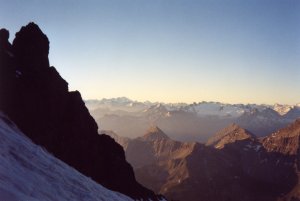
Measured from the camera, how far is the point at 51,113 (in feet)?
344

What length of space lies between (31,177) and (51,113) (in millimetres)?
58221

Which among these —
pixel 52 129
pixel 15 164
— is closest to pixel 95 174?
pixel 52 129

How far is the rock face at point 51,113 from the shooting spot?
3521 inches

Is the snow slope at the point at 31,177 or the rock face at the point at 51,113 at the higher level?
the rock face at the point at 51,113

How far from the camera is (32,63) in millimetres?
105125

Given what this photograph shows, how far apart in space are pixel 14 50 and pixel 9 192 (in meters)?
78.8

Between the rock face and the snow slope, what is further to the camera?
the rock face

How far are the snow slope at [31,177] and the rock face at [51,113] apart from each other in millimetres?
18541

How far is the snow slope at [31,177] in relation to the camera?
1502 inches

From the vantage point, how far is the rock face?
89.4 metres

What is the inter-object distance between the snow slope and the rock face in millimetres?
18541

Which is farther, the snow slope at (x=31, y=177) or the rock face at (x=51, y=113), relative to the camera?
the rock face at (x=51, y=113)

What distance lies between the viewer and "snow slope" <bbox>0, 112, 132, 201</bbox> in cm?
3816

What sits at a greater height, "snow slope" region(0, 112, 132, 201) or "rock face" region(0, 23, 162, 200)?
"rock face" region(0, 23, 162, 200)
